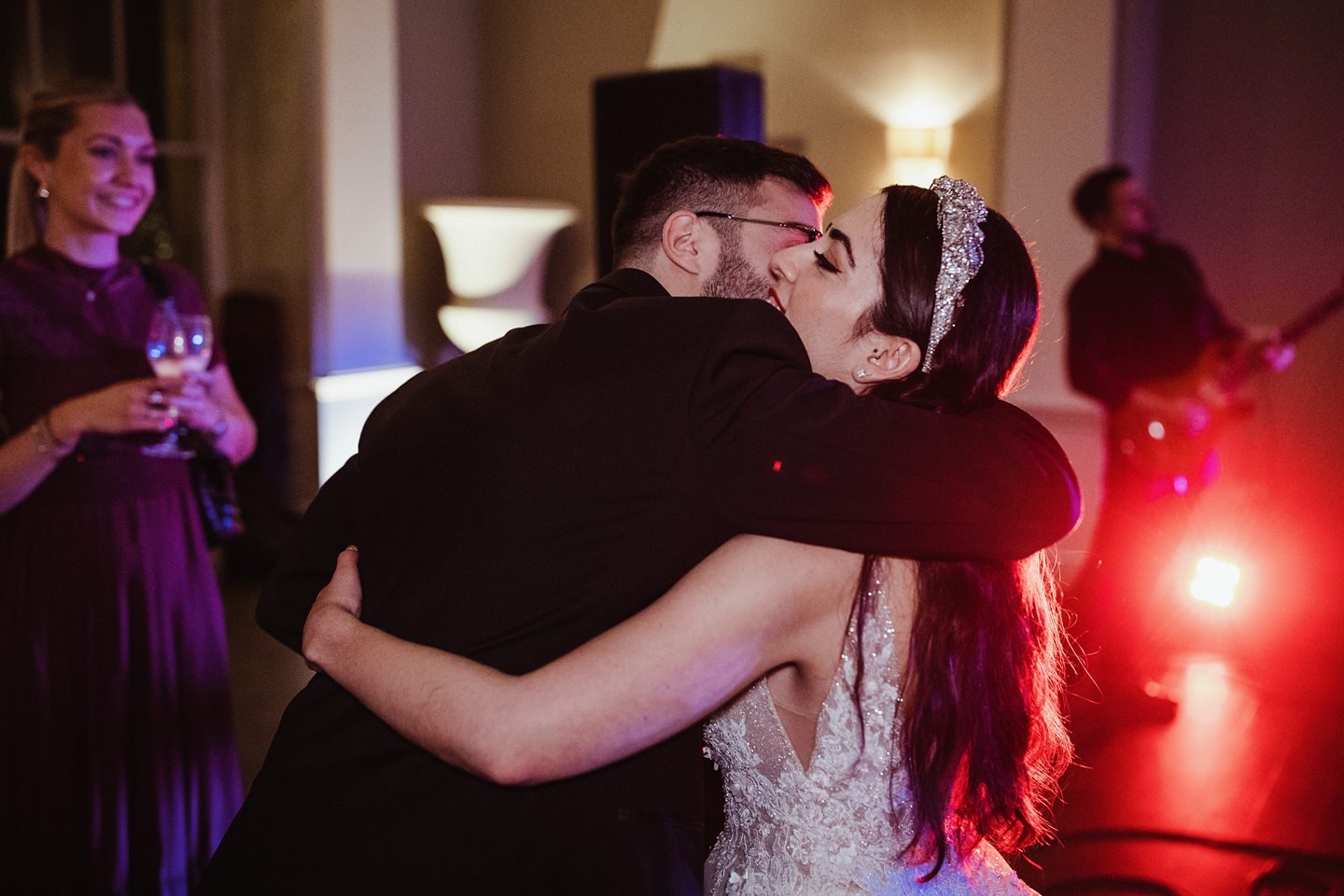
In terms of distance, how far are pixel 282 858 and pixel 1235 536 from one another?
15.0 ft

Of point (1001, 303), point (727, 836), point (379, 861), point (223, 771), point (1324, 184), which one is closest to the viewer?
point (379, 861)

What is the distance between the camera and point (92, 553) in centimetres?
228

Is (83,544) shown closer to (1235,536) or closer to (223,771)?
(223,771)

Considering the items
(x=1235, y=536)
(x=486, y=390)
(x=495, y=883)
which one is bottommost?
(x=1235, y=536)

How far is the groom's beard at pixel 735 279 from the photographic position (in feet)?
5.45

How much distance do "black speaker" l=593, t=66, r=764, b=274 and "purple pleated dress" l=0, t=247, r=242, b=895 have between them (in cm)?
174

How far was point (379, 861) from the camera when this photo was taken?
1178mm

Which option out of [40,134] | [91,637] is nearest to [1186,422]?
[91,637]

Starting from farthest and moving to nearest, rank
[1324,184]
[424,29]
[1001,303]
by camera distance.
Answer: [424,29]
[1324,184]
[1001,303]

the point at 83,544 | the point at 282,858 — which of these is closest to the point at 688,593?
the point at 282,858

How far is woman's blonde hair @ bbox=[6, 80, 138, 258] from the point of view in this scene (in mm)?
2312

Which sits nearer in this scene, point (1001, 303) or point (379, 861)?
point (379, 861)

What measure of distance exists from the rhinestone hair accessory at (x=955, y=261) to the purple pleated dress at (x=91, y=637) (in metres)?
1.72

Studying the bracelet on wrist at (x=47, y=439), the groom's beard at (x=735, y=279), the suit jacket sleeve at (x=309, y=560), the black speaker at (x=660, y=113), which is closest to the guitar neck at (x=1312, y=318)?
the black speaker at (x=660, y=113)
